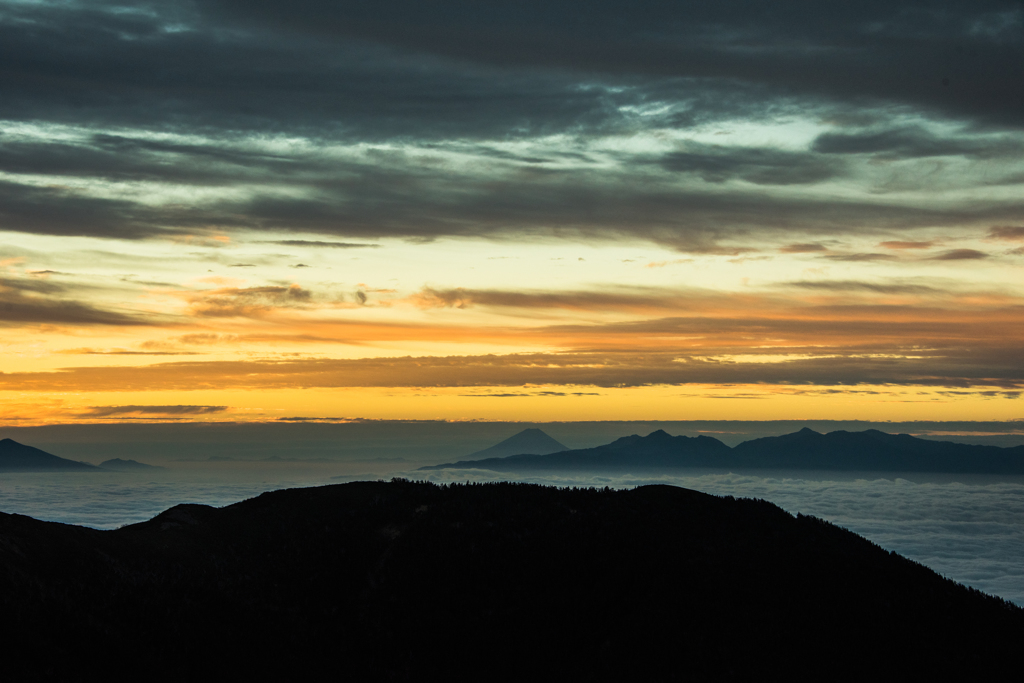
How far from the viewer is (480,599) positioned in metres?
37.1

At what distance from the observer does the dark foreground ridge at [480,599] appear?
31.1 metres

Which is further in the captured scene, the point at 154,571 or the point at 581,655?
the point at 154,571

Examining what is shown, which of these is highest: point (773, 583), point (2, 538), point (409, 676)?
point (2, 538)

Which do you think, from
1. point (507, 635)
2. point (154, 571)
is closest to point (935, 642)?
point (507, 635)

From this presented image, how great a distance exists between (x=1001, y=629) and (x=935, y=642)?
473cm

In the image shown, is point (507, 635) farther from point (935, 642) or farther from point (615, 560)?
point (935, 642)

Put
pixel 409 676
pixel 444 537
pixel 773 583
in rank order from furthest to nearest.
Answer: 1. pixel 444 537
2. pixel 773 583
3. pixel 409 676

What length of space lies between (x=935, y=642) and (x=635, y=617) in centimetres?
1408

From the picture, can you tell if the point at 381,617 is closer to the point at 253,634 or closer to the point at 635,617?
the point at 253,634

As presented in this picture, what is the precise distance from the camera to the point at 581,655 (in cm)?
3341

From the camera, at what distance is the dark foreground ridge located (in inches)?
1226

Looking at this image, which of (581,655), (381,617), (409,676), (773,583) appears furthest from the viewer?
(773,583)

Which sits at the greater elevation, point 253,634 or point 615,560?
point 615,560

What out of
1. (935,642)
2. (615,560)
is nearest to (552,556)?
(615,560)
